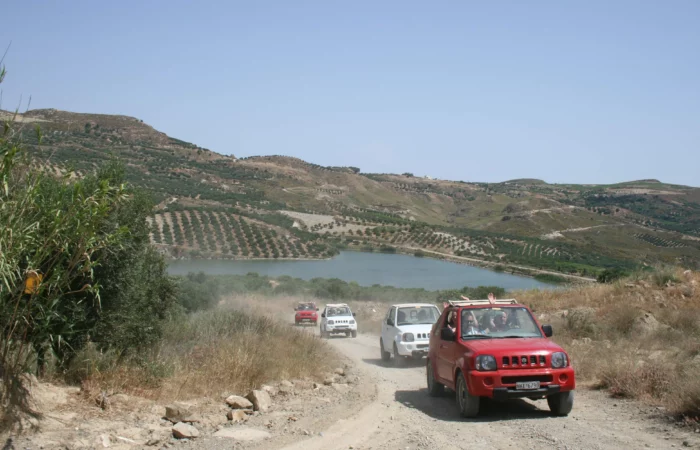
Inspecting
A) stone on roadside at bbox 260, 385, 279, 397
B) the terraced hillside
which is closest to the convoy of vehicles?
stone on roadside at bbox 260, 385, 279, 397

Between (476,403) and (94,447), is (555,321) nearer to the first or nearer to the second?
(476,403)

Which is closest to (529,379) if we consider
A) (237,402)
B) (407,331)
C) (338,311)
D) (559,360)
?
(559,360)

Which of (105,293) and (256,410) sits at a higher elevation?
(105,293)

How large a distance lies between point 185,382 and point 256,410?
1261mm

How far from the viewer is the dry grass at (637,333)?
10446mm


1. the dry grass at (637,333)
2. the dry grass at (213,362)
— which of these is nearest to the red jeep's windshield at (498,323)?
the dry grass at (637,333)

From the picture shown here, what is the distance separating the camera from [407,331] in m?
17.6

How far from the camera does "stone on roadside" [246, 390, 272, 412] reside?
9.84 metres

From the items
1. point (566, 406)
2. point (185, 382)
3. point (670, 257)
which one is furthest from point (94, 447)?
point (670, 257)

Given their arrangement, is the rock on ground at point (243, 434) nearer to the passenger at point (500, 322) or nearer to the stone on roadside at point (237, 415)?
the stone on roadside at point (237, 415)

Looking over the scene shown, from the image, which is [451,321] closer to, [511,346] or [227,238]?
[511,346]

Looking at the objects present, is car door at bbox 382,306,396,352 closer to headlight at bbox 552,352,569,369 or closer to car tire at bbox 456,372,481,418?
car tire at bbox 456,372,481,418

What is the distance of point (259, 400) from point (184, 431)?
193cm

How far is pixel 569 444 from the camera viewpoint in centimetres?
765
